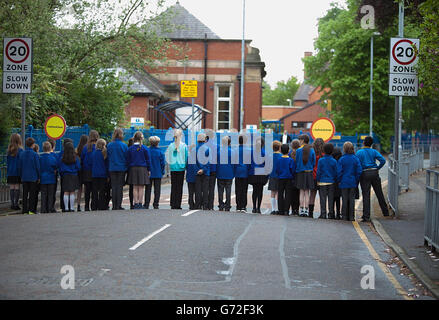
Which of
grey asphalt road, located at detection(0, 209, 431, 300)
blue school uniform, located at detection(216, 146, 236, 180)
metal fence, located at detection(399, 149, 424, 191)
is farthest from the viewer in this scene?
metal fence, located at detection(399, 149, 424, 191)

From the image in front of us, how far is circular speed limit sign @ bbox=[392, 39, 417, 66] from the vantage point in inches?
647

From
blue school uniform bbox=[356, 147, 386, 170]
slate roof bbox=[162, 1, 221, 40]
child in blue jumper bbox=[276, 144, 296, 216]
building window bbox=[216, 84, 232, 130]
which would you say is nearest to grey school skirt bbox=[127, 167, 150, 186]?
child in blue jumper bbox=[276, 144, 296, 216]

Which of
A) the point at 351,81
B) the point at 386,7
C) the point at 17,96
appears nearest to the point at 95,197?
the point at 17,96

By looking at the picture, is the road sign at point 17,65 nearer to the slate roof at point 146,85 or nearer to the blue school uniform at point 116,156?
the blue school uniform at point 116,156

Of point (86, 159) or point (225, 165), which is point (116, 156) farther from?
point (225, 165)

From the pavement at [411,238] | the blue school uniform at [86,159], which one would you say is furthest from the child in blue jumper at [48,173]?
the pavement at [411,238]

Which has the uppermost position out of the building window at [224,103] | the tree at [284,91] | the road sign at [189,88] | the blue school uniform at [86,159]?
the tree at [284,91]

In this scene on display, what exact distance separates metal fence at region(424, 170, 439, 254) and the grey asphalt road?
853 millimetres

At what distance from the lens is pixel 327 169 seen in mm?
16109

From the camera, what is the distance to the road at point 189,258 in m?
7.65

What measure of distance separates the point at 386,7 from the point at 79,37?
413 inches

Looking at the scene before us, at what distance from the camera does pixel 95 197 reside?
16.9 m

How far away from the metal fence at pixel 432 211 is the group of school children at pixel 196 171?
437 cm

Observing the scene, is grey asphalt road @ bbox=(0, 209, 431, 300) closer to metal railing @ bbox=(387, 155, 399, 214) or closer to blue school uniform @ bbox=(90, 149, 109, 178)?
blue school uniform @ bbox=(90, 149, 109, 178)
